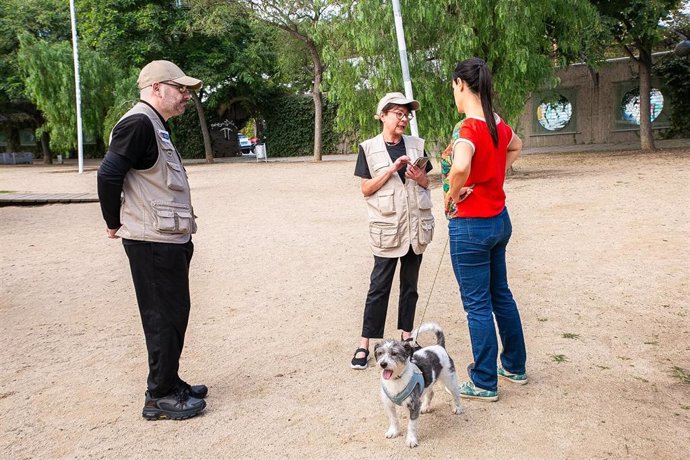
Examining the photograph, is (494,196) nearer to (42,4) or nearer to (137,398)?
(137,398)

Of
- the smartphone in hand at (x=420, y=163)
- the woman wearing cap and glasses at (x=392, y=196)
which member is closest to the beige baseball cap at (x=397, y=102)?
the woman wearing cap and glasses at (x=392, y=196)

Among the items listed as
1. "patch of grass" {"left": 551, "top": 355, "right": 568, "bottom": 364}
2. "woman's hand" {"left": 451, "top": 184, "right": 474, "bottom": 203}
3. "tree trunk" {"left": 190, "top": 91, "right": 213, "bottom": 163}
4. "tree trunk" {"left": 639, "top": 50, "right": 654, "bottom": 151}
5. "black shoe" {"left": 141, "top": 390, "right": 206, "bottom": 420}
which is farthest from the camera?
"tree trunk" {"left": 190, "top": 91, "right": 213, "bottom": 163}

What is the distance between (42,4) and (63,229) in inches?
1219

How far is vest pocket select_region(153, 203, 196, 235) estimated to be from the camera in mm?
3426

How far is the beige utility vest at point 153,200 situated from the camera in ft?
11.2

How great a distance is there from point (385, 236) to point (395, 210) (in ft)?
0.60

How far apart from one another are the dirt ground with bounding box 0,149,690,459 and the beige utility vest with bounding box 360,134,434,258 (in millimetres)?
875

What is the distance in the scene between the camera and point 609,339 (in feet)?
15.2

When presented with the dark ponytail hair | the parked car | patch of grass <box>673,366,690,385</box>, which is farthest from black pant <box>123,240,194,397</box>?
the parked car

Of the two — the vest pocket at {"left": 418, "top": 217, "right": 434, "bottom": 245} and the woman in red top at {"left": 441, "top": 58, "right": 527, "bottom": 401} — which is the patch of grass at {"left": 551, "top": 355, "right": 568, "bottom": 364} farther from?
the vest pocket at {"left": 418, "top": 217, "right": 434, "bottom": 245}

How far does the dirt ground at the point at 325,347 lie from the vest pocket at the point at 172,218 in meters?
1.11

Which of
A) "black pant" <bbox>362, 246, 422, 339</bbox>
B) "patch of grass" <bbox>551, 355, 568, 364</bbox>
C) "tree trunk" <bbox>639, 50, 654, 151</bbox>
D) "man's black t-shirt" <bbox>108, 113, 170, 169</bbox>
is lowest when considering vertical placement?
"patch of grass" <bbox>551, 355, 568, 364</bbox>

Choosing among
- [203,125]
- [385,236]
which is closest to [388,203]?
[385,236]

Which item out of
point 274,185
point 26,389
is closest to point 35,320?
point 26,389
